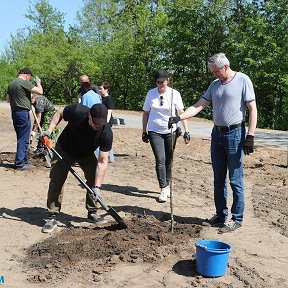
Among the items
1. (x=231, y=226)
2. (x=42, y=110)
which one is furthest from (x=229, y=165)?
(x=42, y=110)

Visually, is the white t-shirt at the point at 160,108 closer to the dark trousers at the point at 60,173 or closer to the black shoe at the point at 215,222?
the dark trousers at the point at 60,173

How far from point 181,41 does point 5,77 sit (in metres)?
20.5

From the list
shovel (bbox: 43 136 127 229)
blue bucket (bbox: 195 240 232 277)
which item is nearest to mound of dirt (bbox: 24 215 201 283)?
shovel (bbox: 43 136 127 229)

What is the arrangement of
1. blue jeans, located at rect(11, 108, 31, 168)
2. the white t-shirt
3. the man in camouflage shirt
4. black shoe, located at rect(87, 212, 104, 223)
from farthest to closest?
1. the man in camouflage shirt
2. blue jeans, located at rect(11, 108, 31, 168)
3. the white t-shirt
4. black shoe, located at rect(87, 212, 104, 223)

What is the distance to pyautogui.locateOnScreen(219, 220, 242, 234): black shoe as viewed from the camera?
5.14 meters

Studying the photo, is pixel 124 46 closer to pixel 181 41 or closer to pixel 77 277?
pixel 181 41

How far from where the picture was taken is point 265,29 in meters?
24.6

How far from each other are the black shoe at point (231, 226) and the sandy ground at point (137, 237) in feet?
0.21

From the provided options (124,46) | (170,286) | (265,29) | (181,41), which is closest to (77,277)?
(170,286)

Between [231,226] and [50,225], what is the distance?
2.10m

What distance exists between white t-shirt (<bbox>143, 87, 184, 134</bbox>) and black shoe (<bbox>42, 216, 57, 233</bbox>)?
1.92 m

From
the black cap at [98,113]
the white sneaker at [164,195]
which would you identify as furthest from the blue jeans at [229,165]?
the black cap at [98,113]

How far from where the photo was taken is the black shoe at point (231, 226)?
514 centimetres

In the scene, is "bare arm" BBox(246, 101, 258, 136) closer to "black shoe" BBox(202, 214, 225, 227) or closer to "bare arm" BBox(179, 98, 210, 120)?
"bare arm" BBox(179, 98, 210, 120)
